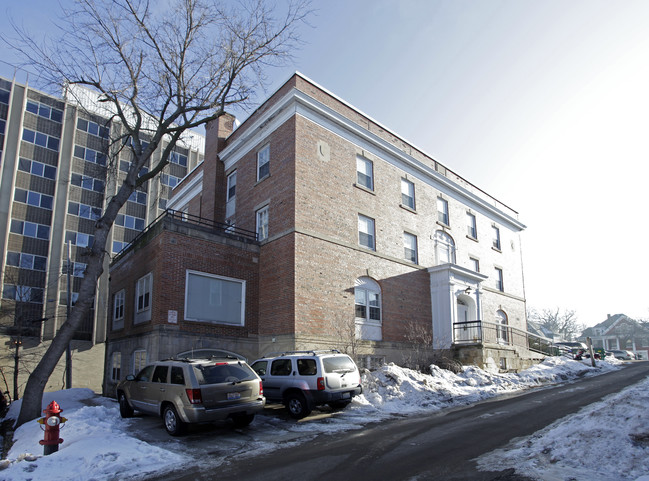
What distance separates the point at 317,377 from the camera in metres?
12.1

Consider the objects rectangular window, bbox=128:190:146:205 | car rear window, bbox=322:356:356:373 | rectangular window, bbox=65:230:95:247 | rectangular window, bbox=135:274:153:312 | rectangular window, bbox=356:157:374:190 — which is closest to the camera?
car rear window, bbox=322:356:356:373

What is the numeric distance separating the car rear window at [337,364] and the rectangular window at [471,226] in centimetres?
1826

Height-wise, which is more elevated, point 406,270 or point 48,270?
point 48,270

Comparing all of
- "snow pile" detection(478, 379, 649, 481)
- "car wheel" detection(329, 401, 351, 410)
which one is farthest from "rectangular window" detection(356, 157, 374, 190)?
"snow pile" detection(478, 379, 649, 481)

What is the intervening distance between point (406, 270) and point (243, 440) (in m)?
14.7

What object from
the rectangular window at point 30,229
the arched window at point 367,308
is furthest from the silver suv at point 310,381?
the rectangular window at point 30,229

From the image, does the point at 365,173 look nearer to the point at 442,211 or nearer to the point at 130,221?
the point at 442,211

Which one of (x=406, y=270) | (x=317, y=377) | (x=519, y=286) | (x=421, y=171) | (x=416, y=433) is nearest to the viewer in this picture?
(x=416, y=433)

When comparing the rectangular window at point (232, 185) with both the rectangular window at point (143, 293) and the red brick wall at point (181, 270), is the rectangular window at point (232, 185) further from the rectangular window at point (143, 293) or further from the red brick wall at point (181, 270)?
the rectangular window at point (143, 293)

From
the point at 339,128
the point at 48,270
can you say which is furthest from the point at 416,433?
the point at 48,270

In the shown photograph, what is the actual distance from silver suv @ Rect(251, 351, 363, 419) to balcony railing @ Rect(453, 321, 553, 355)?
36.4 ft

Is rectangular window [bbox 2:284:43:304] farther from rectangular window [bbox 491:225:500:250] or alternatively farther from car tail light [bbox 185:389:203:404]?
rectangular window [bbox 491:225:500:250]

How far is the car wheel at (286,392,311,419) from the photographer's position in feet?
39.5

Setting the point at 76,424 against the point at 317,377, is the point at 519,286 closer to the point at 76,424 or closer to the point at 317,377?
the point at 317,377
